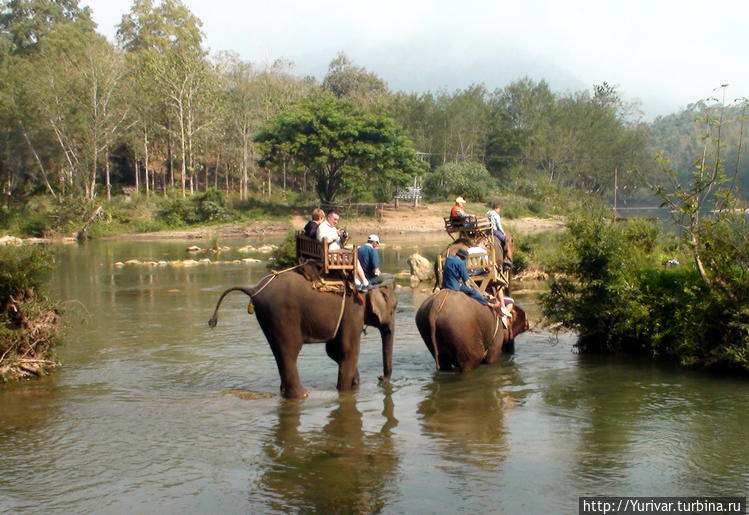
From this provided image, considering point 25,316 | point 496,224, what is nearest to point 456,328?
point 496,224

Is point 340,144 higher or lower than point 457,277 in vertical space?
higher

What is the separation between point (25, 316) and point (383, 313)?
5319 millimetres

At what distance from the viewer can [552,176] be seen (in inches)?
2876

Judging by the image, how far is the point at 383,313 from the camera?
11250mm

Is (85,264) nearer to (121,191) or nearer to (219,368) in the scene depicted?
(219,368)

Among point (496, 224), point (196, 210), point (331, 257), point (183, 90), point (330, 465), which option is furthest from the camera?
point (183, 90)

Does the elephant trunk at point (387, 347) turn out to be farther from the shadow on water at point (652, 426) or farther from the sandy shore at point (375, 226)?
the sandy shore at point (375, 226)

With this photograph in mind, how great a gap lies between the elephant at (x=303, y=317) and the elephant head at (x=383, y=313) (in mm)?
14

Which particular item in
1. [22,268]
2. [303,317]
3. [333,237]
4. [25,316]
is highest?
[333,237]

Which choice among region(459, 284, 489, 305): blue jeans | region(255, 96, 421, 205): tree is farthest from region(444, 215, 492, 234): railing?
region(255, 96, 421, 205): tree

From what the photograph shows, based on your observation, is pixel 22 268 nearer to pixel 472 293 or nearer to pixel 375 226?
pixel 472 293

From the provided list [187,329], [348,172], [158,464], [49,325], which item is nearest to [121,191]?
[348,172]

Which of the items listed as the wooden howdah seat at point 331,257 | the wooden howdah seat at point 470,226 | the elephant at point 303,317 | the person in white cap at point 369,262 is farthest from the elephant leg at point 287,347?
the wooden howdah seat at point 470,226

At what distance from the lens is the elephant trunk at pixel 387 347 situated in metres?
11.4
